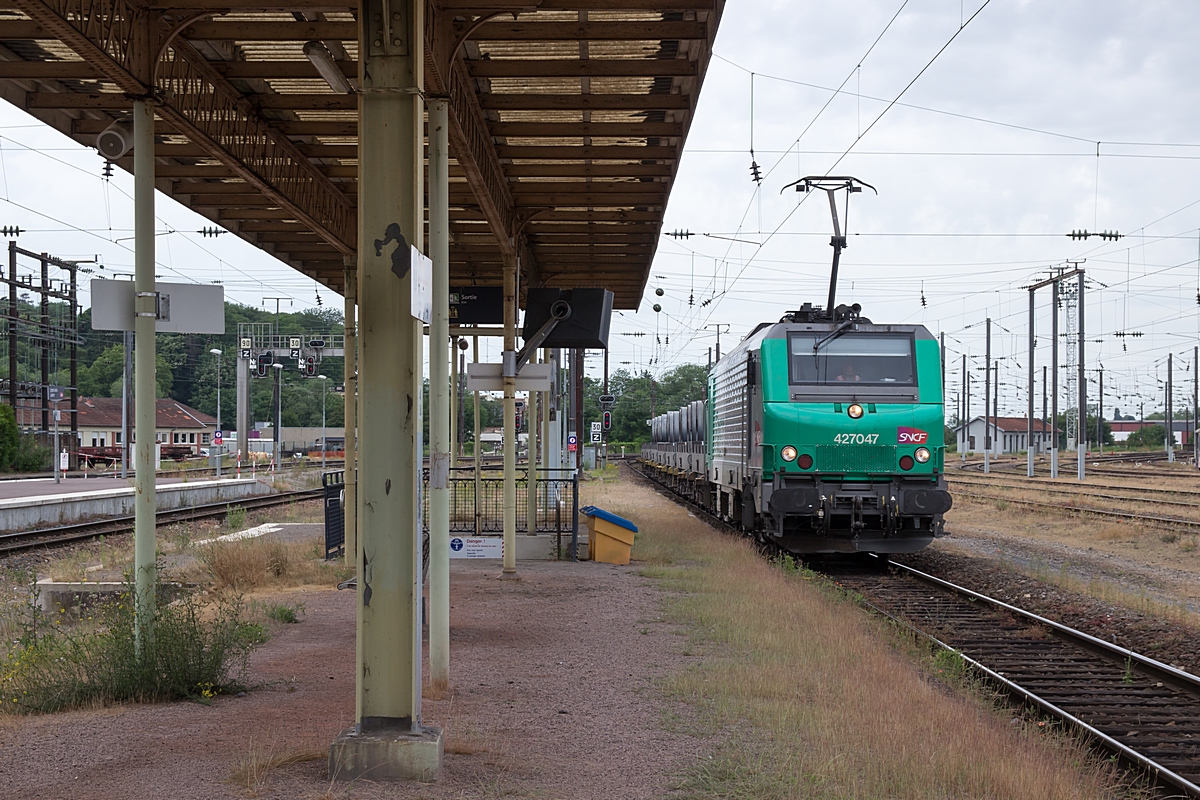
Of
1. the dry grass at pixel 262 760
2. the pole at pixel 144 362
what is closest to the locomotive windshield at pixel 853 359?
the pole at pixel 144 362

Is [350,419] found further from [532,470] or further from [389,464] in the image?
[389,464]

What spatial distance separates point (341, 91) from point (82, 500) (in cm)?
1999

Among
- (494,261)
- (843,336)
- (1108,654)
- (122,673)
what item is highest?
(494,261)

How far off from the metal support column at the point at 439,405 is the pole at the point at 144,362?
5.93ft

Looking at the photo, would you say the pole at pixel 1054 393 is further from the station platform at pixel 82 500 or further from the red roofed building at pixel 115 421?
the red roofed building at pixel 115 421

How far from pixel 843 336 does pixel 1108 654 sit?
6.89 metres

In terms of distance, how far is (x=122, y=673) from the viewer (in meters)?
6.80

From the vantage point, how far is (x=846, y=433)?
15.7m

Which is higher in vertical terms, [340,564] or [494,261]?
[494,261]

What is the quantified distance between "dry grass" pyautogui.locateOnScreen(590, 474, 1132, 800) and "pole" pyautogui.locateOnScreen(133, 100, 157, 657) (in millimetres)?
3520

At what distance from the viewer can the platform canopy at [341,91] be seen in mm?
7844

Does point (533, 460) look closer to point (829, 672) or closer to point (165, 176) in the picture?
point (165, 176)

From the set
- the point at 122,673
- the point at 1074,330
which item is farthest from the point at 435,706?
the point at 1074,330

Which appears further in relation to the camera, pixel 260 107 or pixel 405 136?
pixel 260 107
